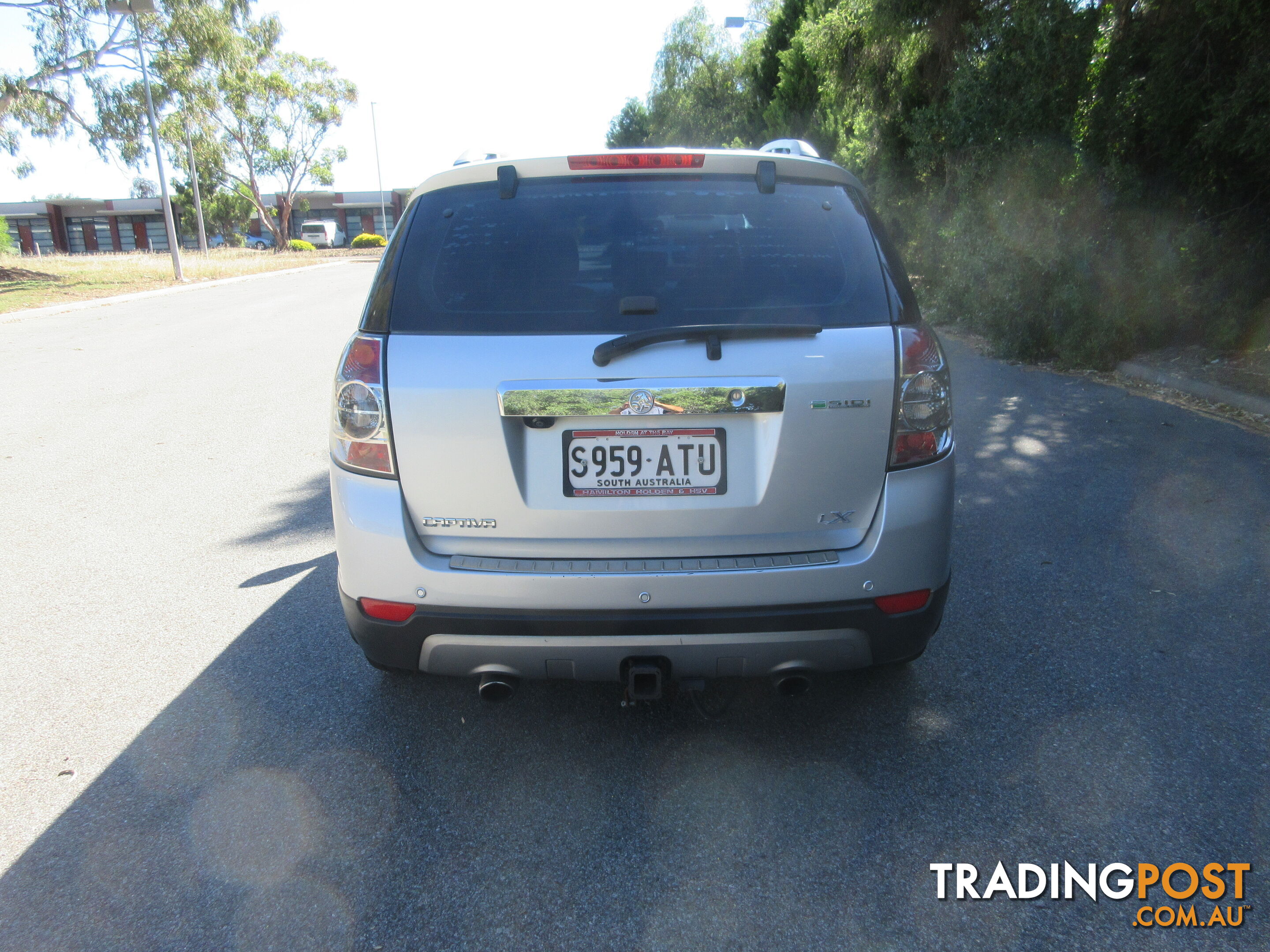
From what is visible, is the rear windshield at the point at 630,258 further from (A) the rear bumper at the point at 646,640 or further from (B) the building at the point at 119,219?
(B) the building at the point at 119,219

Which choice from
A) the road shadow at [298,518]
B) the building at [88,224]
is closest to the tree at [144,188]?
the building at [88,224]

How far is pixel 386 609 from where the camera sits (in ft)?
8.73

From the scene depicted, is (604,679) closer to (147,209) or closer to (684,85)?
(684,85)

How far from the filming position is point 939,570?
9.09 ft

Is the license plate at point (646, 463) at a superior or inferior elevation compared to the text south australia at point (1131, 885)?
superior

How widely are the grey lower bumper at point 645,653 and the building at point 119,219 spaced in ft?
273

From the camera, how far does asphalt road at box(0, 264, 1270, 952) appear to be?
2279 mm

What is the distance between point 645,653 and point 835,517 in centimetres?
64

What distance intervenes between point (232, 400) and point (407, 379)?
7.11m

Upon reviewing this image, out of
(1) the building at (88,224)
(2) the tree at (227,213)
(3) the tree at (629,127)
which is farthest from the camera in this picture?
(1) the building at (88,224)

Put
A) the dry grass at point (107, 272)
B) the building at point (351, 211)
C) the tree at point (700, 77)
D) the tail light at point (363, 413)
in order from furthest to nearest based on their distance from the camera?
the building at point (351, 211)
the tree at point (700, 77)
the dry grass at point (107, 272)
the tail light at point (363, 413)

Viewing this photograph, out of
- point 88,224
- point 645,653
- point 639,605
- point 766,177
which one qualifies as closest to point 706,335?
point 766,177

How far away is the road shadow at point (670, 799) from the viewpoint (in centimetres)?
226

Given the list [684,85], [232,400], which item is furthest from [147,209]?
[232,400]
